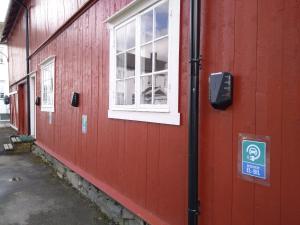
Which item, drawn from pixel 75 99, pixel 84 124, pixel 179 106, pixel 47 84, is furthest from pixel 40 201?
pixel 47 84

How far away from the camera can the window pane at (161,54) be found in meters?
3.23

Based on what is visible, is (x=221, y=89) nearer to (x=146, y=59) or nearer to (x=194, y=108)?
(x=194, y=108)

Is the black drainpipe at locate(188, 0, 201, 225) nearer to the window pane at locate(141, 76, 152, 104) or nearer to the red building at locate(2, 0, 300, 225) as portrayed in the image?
the red building at locate(2, 0, 300, 225)

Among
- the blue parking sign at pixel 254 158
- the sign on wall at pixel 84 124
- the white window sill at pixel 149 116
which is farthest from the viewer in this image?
the sign on wall at pixel 84 124

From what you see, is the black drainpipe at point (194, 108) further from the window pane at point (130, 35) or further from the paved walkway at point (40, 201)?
the paved walkway at point (40, 201)

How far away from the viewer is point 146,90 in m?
3.59

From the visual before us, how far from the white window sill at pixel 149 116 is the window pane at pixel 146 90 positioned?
159 mm

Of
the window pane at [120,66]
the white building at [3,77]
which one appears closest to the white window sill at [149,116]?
the window pane at [120,66]

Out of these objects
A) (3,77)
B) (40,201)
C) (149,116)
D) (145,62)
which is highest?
(3,77)

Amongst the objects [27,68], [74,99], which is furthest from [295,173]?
[27,68]

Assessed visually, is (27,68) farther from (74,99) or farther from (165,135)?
(165,135)

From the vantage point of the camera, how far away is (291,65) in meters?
2.02

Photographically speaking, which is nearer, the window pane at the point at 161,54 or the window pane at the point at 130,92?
the window pane at the point at 161,54

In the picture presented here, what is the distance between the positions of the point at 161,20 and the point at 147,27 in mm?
330
